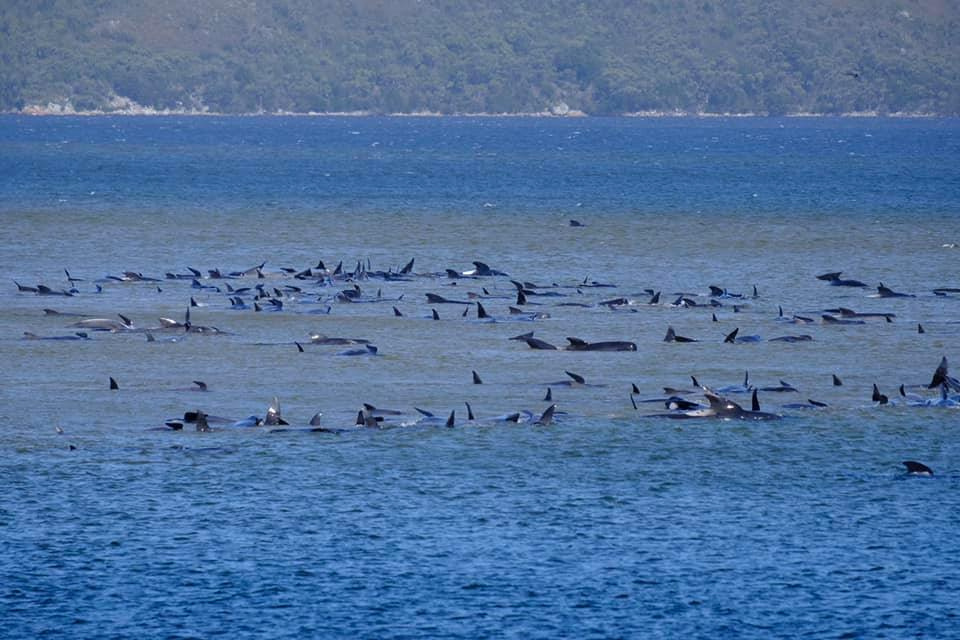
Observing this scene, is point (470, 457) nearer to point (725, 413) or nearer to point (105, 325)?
point (725, 413)

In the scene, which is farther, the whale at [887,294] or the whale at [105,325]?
the whale at [887,294]

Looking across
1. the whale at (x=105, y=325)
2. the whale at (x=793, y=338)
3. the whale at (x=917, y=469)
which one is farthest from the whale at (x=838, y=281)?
the whale at (x=917, y=469)

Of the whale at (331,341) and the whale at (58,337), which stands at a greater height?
the whale at (331,341)

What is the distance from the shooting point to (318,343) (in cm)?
3628

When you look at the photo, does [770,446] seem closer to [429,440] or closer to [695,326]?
[429,440]

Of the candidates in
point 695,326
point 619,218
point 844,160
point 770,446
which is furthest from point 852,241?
point 844,160

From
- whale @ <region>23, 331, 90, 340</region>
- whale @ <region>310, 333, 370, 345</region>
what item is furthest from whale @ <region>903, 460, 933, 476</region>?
whale @ <region>23, 331, 90, 340</region>

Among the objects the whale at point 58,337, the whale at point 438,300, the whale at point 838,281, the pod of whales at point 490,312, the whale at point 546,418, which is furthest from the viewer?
the whale at point 838,281

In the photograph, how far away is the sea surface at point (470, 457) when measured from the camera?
1855 cm

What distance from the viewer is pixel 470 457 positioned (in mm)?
25141

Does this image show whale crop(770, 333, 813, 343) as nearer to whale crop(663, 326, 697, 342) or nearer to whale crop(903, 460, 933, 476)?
whale crop(663, 326, 697, 342)

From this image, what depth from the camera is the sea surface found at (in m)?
18.5

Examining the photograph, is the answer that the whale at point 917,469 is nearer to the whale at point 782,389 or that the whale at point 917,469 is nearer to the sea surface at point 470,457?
the sea surface at point 470,457

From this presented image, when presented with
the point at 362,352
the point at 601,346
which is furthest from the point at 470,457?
the point at 601,346
